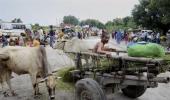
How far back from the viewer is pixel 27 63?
35.9ft

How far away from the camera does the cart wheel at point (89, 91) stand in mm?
8297

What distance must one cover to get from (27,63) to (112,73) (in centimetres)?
306

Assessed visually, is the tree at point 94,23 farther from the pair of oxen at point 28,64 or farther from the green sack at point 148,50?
the green sack at point 148,50

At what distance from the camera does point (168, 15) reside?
38.4 m

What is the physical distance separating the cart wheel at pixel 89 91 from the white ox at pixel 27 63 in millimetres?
1314

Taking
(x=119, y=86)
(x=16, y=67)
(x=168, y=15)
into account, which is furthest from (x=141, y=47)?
(x=168, y=15)

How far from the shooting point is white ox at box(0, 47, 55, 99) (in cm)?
1058

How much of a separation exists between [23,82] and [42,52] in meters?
2.90

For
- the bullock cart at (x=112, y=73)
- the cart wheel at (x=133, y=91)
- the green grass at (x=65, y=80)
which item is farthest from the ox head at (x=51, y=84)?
the cart wheel at (x=133, y=91)

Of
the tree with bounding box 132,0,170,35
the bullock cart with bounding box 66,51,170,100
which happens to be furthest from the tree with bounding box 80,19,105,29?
the bullock cart with bounding box 66,51,170,100

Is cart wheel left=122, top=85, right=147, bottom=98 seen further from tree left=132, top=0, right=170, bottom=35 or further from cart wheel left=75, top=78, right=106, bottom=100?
tree left=132, top=0, right=170, bottom=35

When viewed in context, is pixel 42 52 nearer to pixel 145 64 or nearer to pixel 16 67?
pixel 16 67

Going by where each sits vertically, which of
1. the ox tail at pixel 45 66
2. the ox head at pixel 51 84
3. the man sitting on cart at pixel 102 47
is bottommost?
the ox head at pixel 51 84

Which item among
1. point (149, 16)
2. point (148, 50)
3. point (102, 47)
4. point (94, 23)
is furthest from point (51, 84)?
point (94, 23)
